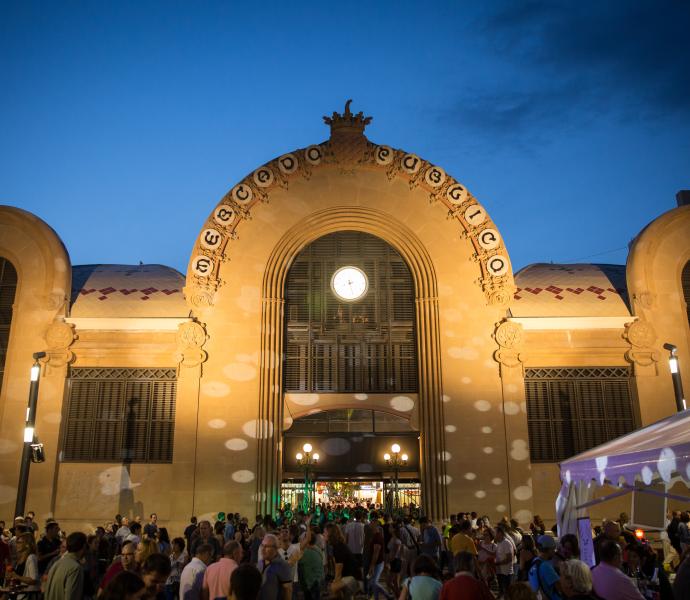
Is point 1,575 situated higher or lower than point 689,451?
lower

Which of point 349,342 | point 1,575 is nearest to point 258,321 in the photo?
point 349,342

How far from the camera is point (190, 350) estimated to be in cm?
2327

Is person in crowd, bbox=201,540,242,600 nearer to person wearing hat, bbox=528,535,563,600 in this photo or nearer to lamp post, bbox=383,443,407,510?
person wearing hat, bbox=528,535,563,600

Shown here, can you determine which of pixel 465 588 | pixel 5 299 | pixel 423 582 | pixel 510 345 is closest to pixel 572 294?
pixel 510 345

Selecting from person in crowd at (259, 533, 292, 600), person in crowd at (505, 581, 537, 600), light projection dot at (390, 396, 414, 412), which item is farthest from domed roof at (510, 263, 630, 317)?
person in crowd at (505, 581, 537, 600)

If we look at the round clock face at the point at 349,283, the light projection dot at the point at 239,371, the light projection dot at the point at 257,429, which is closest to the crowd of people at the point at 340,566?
the light projection dot at the point at 257,429

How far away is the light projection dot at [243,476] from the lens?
882 inches

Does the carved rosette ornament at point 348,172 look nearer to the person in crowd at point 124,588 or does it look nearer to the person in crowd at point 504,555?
the person in crowd at point 504,555

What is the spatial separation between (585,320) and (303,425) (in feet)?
34.8

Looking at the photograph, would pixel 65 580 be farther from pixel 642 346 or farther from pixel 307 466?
pixel 642 346

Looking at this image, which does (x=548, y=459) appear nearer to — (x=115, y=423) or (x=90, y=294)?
(x=115, y=423)

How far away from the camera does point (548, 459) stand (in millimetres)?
23281

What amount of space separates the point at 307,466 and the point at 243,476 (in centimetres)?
216

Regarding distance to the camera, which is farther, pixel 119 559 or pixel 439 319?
pixel 439 319
